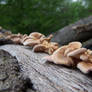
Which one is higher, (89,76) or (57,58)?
(57,58)

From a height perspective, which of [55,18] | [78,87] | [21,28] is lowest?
[78,87]

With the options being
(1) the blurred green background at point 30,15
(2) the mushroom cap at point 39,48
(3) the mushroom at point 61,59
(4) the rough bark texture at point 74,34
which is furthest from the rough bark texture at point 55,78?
(1) the blurred green background at point 30,15

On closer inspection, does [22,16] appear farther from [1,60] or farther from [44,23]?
[1,60]

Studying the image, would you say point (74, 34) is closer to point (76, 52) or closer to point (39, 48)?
point (39, 48)

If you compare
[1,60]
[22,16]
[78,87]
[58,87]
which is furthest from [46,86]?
[22,16]

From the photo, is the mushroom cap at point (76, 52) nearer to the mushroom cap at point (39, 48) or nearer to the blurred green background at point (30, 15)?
the mushroom cap at point (39, 48)

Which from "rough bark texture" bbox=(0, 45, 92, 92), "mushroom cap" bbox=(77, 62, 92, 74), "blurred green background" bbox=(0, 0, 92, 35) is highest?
"blurred green background" bbox=(0, 0, 92, 35)

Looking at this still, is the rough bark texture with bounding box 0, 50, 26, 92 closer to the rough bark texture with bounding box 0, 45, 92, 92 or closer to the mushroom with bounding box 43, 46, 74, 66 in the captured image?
the rough bark texture with bounding box 0, 45, 92, 92

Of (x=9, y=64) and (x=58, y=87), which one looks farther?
(x=9, y=64)

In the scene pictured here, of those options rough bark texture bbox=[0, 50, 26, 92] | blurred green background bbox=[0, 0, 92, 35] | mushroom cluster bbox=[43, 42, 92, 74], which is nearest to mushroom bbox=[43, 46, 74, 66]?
mushroom cluster bbox=[43, 42, 92, 74]
